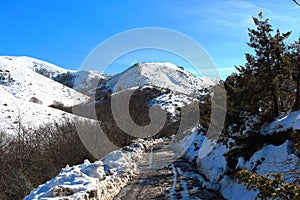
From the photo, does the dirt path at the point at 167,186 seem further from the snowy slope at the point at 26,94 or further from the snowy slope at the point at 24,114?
the snowy slope at the point at 26,94

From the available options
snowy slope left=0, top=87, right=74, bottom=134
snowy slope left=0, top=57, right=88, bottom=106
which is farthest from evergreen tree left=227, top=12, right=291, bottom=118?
snowy slope left=0, top=57, right=88, bottom=106

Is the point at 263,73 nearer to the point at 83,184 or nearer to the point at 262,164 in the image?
the point at 262,164

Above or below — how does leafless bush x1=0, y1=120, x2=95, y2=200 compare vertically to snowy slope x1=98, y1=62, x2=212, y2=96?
below

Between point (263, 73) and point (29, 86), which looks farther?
point (29, 86)

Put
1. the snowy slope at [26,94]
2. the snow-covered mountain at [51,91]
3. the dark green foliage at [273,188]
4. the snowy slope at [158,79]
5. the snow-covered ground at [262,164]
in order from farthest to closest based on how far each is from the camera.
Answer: the snowy slope at [158,79] < the snowy slope at [26,94] < the snow-covered mountain at [51,91] < the snow-covered ground at [262,164] < the dark green foliage at [273,188]

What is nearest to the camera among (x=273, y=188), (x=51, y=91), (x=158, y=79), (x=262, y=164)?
(x=273, y=188)

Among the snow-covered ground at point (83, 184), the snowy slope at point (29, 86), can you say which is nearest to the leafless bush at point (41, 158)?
the snow-covered ground at point (83, 184)

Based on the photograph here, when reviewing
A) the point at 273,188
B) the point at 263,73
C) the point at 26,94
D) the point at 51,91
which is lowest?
the point at 273,188

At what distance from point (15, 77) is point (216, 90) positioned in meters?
95.3

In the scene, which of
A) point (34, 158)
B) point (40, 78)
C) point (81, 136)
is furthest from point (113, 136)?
point (40, 78)

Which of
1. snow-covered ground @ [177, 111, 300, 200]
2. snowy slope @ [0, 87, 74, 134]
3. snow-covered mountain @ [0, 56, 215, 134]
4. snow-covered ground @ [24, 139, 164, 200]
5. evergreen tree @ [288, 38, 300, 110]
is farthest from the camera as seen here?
snow-covered mountain @ [0, 56, 215, 134]

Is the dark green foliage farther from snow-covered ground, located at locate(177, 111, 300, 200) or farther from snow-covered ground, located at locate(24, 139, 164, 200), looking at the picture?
snow-covered ground, located at locate(24, 139, 164, 200)

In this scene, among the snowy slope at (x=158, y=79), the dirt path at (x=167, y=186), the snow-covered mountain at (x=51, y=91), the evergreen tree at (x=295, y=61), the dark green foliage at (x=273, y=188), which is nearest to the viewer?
the dark green foliage at (x=273, y=188)

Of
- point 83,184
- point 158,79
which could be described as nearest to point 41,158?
point 83,184
